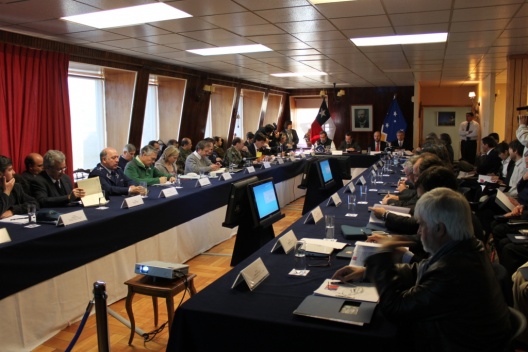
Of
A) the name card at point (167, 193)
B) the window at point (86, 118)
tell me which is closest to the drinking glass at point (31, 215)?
the name card at point (167, 193)

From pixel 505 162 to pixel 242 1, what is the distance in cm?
457

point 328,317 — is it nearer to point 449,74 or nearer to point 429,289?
point 429,289

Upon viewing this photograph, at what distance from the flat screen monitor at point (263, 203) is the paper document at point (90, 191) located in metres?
1.69

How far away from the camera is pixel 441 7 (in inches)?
164

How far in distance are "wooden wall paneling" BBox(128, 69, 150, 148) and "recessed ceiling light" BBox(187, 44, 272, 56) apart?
1288 mm

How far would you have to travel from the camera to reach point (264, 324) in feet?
5.33

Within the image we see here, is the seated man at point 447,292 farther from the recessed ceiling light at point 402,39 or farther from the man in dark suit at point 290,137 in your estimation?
the man in dark suit at point 290,137

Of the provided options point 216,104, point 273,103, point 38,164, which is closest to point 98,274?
point 38,164

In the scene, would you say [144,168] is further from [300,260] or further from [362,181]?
[300,260]

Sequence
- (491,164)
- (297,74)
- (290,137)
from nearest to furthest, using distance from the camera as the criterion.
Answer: (491,164), (297,74), (290,137)

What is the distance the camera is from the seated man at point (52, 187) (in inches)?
153

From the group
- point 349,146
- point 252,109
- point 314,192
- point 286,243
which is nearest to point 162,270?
point 286,243

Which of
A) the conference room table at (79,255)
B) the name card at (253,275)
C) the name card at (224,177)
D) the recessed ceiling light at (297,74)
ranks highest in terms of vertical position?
the recessed ceiling light at (297,74)

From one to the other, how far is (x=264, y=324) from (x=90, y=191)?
9.34 feet
